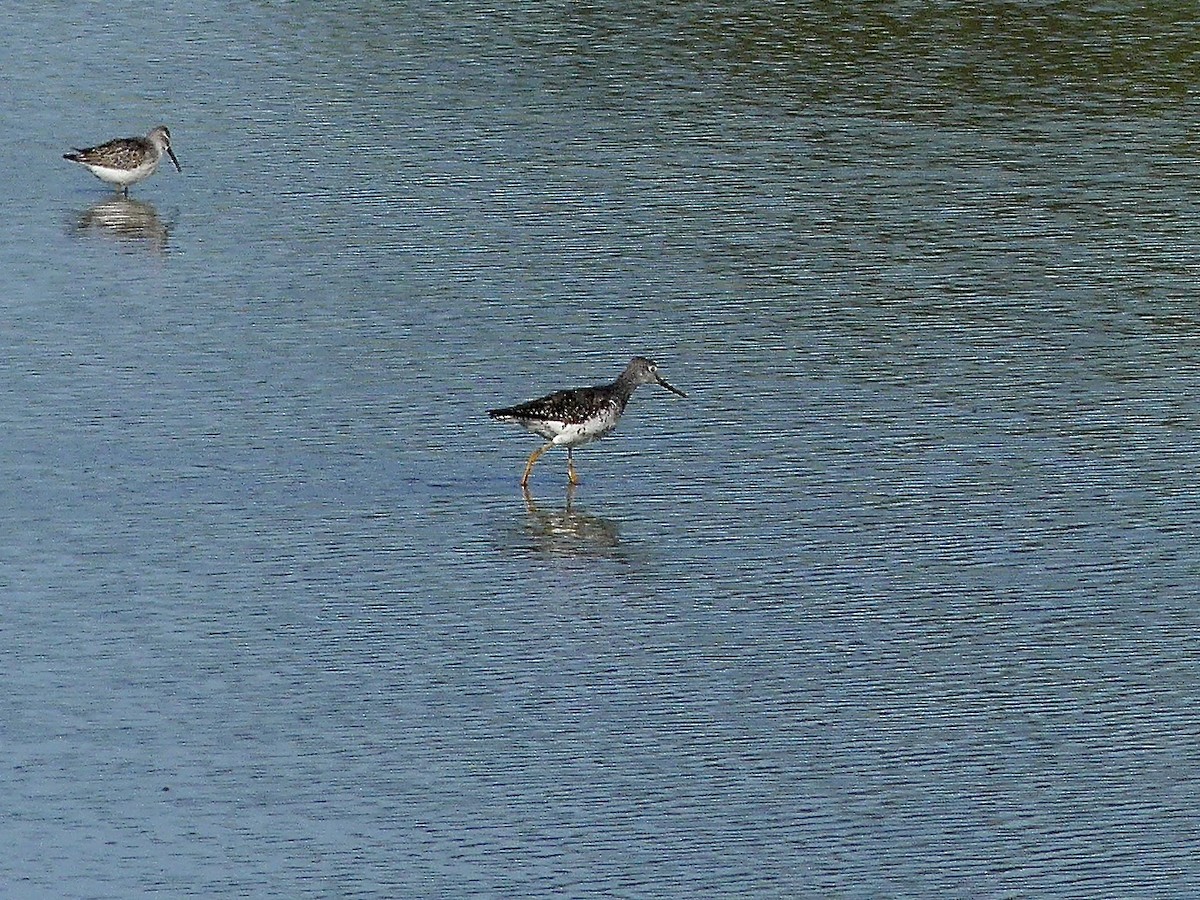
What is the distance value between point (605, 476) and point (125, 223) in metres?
10.8

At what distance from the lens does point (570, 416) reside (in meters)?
23.0

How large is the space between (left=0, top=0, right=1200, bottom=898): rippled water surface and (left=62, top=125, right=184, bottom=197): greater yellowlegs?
410 mm

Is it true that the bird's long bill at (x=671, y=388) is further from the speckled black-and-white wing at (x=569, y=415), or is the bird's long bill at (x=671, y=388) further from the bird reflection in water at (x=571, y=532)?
the bird reflection in water at (x=571, y=532)

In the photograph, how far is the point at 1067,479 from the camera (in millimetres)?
23219

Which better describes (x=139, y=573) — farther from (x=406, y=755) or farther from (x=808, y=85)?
(x=808, y=85)

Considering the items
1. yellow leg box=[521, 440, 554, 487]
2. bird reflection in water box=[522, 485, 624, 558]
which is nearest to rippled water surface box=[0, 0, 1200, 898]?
bird reflection in water box=[522, 485, 624, 558]

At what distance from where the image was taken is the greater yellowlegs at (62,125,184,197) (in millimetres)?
32906

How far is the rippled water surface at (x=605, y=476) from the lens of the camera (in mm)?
16531

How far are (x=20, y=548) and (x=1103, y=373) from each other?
10668 mm

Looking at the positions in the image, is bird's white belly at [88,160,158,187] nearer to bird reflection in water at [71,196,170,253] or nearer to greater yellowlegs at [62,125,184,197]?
greater yellowlegs at [62,125,184,197]

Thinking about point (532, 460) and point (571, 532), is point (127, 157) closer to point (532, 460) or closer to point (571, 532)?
point (532, 460)

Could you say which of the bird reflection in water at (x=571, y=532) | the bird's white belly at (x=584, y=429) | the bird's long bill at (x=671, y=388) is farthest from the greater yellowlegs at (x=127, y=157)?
the bird reflection in water at (x=571, y=532)

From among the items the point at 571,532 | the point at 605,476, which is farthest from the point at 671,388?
the point at 571,532

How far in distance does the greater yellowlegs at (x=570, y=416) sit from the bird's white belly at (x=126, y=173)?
10853 mm
